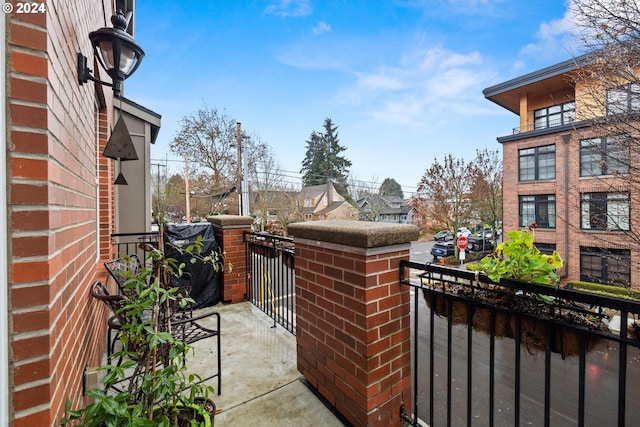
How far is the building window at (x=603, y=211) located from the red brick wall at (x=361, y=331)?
35.8 ft

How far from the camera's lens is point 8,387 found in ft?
2.78

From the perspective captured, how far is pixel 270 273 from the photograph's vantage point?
12.6 feet

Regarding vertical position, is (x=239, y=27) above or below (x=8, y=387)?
above

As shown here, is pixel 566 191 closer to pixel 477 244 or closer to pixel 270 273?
pixel 477 244

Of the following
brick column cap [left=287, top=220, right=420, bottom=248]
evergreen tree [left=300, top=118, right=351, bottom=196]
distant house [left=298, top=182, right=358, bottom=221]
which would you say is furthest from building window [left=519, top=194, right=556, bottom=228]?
evergreen tree [left=300, top=118, right=351, bottom=196]

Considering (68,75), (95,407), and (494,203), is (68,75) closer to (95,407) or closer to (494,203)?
(95,407)

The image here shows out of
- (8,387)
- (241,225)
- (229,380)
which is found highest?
(241,225)

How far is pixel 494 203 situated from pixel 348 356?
22.2m

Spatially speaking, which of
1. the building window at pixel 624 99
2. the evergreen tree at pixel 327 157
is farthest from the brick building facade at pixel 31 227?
the evergreen tree at pixel 327 157

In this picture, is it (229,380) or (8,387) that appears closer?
(8,387)

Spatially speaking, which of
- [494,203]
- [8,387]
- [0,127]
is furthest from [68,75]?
[494,203]

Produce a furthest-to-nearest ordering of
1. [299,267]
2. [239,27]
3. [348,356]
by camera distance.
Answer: [239,27] < [299,267] < [348,356]

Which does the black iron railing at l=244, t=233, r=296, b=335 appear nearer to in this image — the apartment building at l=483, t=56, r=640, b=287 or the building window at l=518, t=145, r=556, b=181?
the apartment building at l=483, t=56, r=640, b=287

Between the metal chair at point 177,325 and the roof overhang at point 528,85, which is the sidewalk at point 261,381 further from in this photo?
the roof overhang at point 528,85
